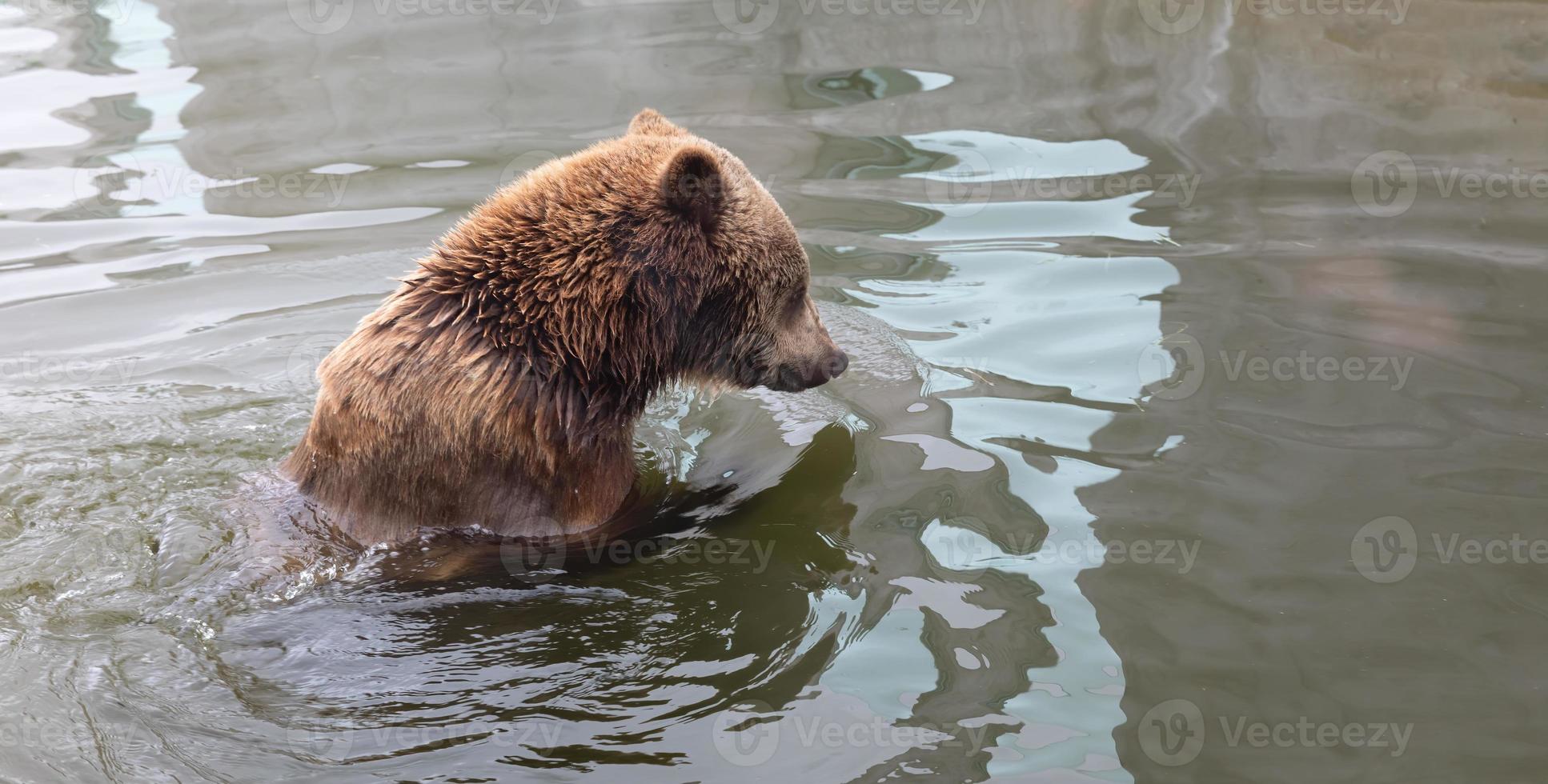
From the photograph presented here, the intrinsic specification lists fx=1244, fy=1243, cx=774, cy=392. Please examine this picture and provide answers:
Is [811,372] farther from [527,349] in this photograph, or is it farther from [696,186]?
Answer: [527,349]

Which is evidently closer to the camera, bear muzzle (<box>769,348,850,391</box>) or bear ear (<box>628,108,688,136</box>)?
bear ear (<box>628,108,688,136</box>)

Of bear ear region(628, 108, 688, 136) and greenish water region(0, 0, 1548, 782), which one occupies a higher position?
bear ear region(628, 108, 688, 136)

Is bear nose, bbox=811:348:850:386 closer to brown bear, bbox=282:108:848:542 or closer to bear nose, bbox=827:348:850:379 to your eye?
bear nose, bbox=827:348:850:379

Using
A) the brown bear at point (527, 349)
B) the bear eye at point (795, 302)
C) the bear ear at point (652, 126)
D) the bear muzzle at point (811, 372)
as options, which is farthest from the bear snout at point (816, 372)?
the bear ear at point (652, 126)

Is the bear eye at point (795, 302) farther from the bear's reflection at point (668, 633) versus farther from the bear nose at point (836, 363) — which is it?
the bear's reflection at point (668, 633)

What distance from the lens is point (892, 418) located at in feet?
21.3

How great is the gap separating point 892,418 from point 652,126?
197 cm

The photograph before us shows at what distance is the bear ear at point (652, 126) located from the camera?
5.65 meters

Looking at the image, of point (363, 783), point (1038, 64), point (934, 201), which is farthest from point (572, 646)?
point (1038, 64)

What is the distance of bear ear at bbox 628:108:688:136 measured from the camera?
18.5 ft

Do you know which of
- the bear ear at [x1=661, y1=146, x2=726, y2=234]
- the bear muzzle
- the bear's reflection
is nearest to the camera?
the bear's reflection

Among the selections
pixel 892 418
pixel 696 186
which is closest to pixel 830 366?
pixel 892 418

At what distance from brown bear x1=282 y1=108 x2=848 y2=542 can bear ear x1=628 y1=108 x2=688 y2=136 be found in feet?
1.20

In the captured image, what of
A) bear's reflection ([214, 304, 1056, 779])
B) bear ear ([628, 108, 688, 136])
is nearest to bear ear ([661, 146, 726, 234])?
bear ear ([628, 108, 688, 136])
